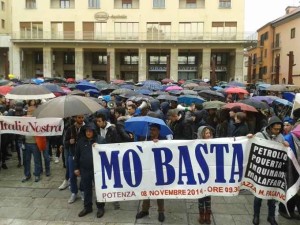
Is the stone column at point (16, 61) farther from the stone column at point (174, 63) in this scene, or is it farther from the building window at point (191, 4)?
the building window at point (191, 4)

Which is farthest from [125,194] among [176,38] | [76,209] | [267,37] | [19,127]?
[267,37]

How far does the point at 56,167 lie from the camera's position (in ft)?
27.7

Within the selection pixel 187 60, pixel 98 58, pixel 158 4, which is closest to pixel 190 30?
pixel 158 4

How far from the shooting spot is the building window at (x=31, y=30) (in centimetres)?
3972

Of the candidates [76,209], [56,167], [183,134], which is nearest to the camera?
[76,209]

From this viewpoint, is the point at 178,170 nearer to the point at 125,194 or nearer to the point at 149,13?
the point at 125,194

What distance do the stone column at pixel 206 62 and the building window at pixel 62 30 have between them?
15.6m

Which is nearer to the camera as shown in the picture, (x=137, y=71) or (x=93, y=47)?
(x=93, y=47)

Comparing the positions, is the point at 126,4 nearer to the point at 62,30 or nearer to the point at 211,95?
the point at 62,30

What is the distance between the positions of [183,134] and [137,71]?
37987mm

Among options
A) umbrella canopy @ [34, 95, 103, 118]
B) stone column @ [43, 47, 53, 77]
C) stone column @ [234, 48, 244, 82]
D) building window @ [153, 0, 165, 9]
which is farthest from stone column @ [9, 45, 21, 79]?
umbrella canopy @ [34, 95, 103, 118]

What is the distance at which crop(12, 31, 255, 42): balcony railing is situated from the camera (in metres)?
38.7

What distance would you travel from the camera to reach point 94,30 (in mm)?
39688

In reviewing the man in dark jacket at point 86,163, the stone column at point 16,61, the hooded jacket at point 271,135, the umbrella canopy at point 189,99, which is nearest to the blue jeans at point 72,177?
the man in dark jacket at point 86,163
